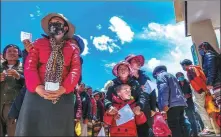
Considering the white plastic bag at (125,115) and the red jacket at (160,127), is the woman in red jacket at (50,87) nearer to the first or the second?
the white plastic bag at (125,115)

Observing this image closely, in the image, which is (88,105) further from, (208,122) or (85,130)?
(208,122)

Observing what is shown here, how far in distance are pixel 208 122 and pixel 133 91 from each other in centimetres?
169

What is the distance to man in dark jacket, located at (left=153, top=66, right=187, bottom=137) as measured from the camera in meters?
3.74

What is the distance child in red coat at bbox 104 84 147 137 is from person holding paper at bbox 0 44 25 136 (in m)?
1.17

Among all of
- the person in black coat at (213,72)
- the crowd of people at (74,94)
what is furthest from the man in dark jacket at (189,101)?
the person in black coat at (213,72)

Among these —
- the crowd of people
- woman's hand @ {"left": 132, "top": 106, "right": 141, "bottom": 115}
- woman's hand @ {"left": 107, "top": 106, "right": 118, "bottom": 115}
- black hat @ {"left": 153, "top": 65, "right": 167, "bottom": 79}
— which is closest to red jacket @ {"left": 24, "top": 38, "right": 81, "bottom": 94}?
the crowd of people

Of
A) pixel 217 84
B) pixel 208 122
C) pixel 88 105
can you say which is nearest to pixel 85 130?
pixel 88 105

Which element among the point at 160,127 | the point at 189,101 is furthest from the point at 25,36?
the point at 189,101

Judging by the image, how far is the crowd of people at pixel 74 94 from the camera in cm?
207

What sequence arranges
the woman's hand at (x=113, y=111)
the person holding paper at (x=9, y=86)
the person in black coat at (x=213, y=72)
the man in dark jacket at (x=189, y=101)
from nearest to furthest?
the woman's hand at (x=113, y=111) < the person holding paper at (x=9, y=86) < the person in black coat at (x=213, y=72) < the man in dark jacket at (x=189, y=101)

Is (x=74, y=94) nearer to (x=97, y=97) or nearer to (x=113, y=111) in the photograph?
(x=113, y=111)

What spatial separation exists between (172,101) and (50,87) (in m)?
2.26

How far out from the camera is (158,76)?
403cm

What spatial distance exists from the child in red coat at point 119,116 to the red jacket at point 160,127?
0.52 m
